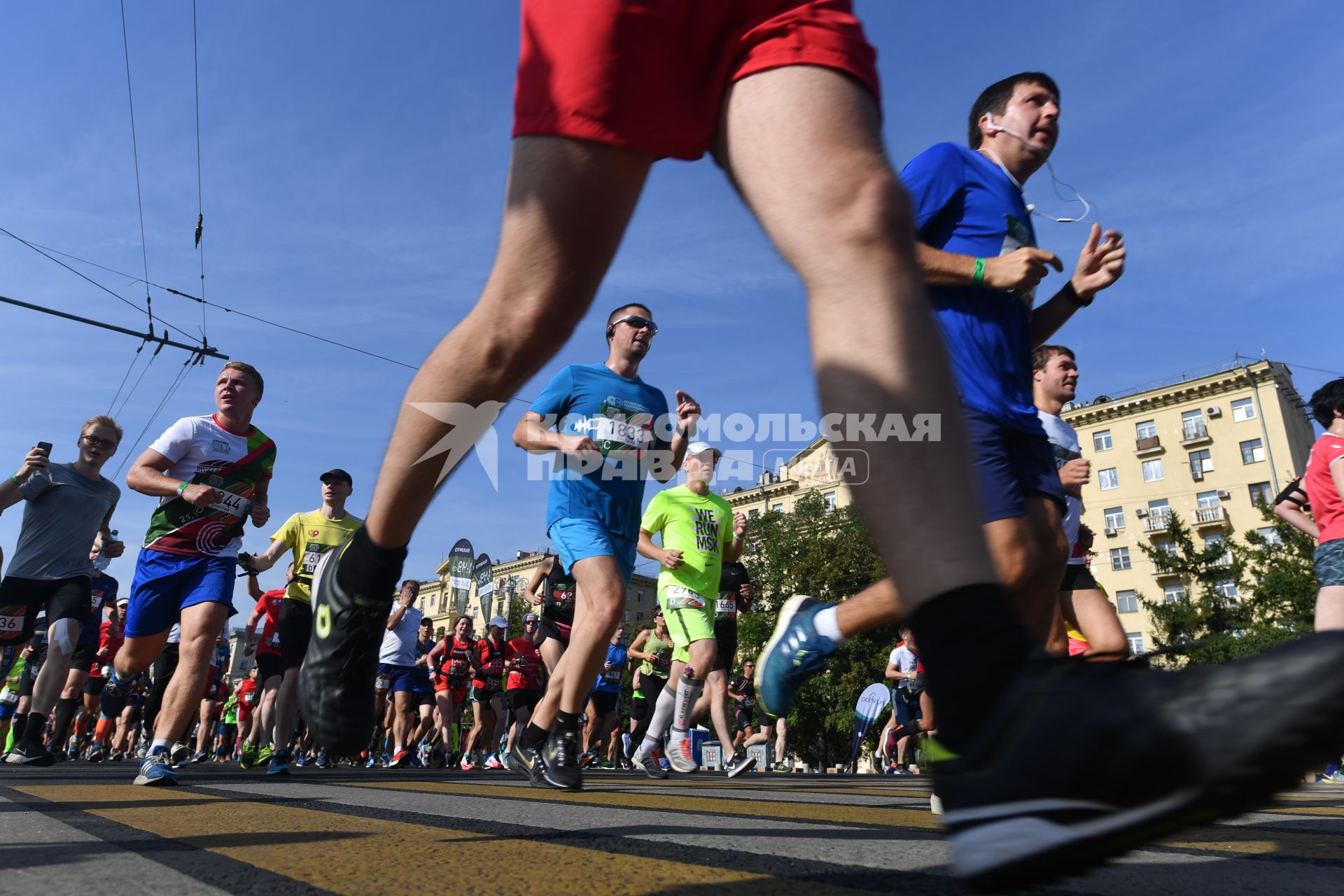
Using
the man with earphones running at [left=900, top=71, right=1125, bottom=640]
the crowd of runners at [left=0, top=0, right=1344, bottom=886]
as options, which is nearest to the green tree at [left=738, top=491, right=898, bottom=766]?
the man with earphones running at [left=900, top=71, right=1125, bottom=640]

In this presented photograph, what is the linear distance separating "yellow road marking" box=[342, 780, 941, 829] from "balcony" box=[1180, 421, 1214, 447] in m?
56.6

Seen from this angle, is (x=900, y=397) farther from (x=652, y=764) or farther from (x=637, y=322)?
(x=652, y=764)

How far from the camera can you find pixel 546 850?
1790mm

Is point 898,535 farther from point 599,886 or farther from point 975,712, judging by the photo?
point 599,886

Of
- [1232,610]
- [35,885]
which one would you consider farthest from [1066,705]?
[1232,610]

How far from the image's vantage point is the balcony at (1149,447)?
5441 centimetres

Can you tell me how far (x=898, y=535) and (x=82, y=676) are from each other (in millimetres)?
9744

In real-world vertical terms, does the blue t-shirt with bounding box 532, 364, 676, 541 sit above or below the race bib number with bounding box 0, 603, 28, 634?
above

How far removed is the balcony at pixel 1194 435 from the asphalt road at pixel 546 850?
5633cm

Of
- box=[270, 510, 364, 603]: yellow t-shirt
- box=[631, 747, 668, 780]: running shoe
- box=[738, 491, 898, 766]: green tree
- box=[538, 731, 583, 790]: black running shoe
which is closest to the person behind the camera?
box=[538, 731, 583, 790]: black running shoe

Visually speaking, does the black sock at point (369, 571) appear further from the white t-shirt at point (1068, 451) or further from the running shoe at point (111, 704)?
the running shoe at point (111, 704)

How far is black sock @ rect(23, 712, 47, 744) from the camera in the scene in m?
7.04

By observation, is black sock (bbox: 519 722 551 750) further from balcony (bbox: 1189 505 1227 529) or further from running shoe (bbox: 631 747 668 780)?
balcony (bbox: 1189 505 1227 529)

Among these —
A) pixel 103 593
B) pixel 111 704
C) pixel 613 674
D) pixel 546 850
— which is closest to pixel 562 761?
pixel 546 850
